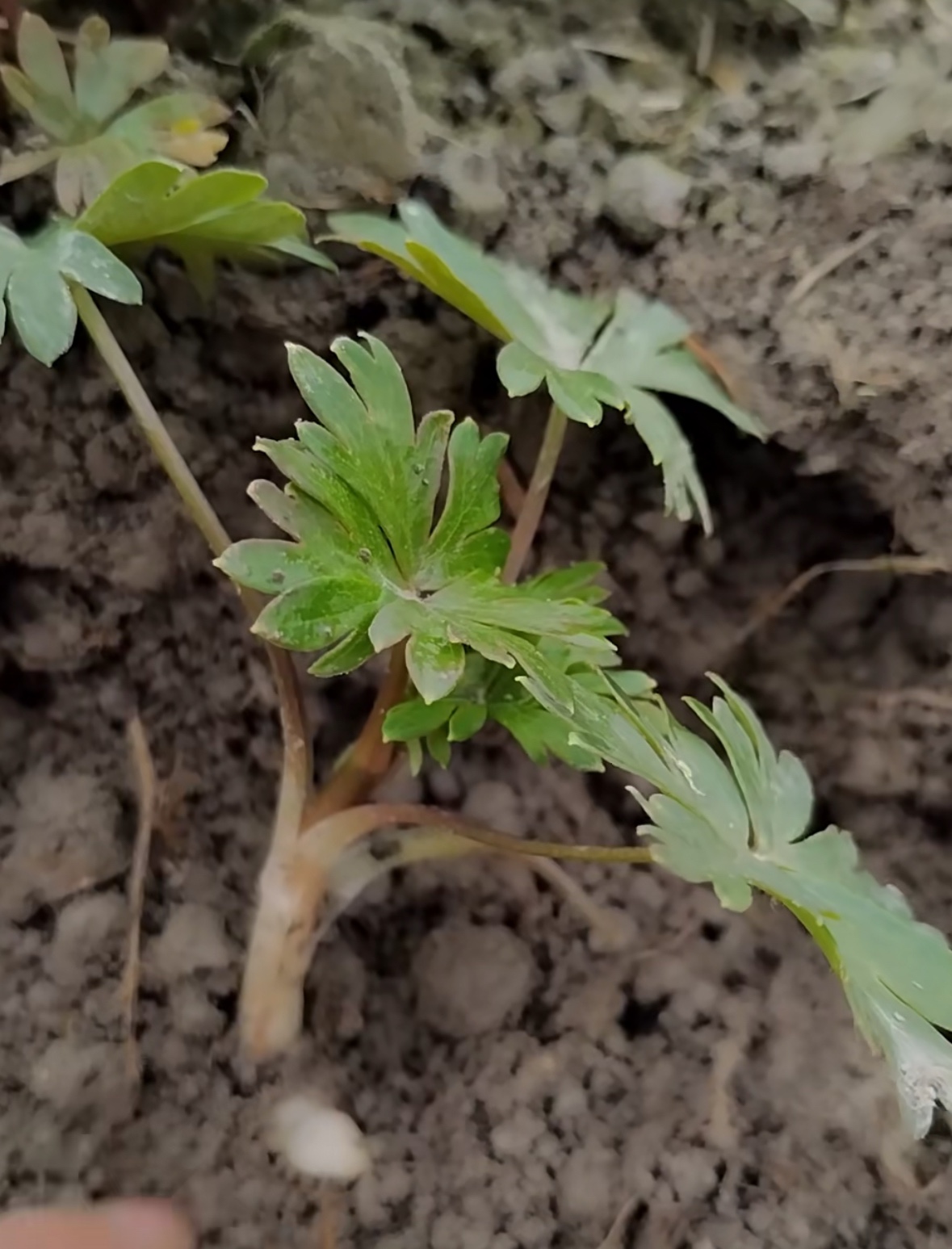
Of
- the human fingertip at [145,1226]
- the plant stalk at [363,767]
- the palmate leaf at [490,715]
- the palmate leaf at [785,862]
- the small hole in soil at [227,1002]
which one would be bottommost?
the human fingertip at [145,1226]

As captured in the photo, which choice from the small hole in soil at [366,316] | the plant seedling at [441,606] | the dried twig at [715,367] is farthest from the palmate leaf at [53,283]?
the dried twig at [715,367]

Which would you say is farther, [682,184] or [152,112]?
[682,184]

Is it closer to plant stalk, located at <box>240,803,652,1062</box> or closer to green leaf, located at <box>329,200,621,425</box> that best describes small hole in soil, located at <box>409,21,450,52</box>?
green leaf, located at <box>329,200,621,425</box>

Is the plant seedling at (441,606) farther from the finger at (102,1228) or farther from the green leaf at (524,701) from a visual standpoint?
the finger at (102,1228)

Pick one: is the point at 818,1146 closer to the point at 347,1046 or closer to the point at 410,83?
the point at 347,1046

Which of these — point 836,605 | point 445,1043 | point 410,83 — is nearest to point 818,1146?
point 445,1043

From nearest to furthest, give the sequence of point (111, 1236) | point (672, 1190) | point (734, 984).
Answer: point (111, 1236) → point (672, 1190) → point (734, 984)
